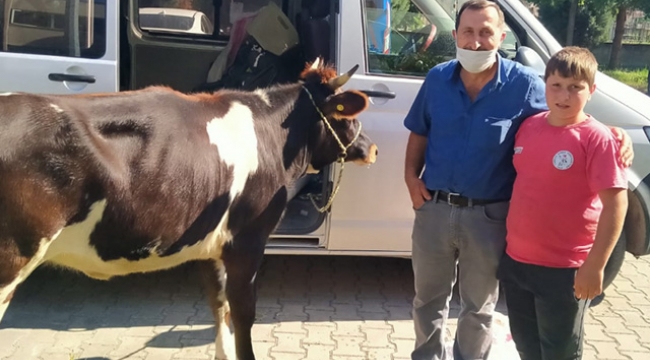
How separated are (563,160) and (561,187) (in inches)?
4.0

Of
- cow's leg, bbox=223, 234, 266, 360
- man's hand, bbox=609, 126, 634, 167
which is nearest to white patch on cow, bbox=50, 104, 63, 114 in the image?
cow's leg, bbox=223, 234, 266, 360

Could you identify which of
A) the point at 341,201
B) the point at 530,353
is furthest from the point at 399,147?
the point at 530,353

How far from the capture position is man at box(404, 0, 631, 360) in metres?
2.90

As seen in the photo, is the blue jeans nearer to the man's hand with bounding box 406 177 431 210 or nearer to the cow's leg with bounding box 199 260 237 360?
the man's hand with bounding box 406 177 431 210

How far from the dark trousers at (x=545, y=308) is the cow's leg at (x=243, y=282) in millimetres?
1177

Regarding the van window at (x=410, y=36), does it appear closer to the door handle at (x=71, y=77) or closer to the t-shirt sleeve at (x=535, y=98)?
the t-shirt sleeve at (x=535, y=98)

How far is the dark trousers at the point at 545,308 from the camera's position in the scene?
2646 mm

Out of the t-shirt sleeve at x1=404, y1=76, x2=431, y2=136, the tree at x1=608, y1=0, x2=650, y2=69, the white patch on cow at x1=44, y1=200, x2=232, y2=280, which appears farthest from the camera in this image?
the tree at x1=608, y1=0, x2=650, y2=69

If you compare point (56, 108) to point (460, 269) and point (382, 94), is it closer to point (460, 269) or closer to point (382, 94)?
point (460, 269)

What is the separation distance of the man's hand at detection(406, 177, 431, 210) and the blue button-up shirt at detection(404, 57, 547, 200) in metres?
0.07

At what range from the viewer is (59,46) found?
3969mm

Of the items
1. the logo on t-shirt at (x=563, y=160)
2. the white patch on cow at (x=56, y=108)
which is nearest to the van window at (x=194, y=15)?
the white patch on cow at (x=56, y=108)

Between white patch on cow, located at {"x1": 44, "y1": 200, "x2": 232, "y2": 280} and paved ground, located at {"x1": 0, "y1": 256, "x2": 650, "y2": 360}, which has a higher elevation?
white patch on cow, located at {"x1": 44, "y1": 200, "x2": 232, "y2": 280}

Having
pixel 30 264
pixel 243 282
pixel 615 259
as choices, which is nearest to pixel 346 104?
pixel 243 282
